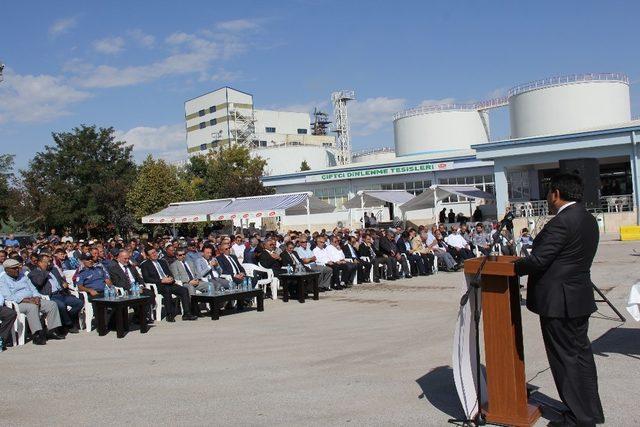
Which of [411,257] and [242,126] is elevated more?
[242,126]

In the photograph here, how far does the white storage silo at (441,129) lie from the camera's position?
52188 mm

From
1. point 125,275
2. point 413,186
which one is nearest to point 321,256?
point 125,275

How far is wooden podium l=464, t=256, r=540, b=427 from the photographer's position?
15.8 feet

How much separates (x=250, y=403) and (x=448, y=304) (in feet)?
22.0

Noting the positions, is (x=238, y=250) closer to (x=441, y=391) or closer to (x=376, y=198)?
(x=441, y=391)

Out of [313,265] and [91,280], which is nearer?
[91,280]

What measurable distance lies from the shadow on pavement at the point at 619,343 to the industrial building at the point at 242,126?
71.8 meters

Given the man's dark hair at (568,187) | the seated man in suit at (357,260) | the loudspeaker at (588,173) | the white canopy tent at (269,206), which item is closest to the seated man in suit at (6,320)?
the man's dark hair at (568,187)

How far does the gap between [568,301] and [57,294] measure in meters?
8.87

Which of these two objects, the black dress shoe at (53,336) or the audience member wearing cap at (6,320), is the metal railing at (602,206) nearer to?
the black dress shoe at (53,336)

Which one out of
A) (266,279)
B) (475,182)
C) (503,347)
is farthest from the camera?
(475,182)

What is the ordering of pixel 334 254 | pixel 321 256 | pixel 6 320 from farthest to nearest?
pixel 334 254
pixel 321 256
pixel 6 320

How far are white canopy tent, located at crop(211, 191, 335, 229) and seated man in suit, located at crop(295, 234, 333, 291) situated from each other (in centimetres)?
1207

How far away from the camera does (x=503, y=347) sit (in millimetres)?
4852
